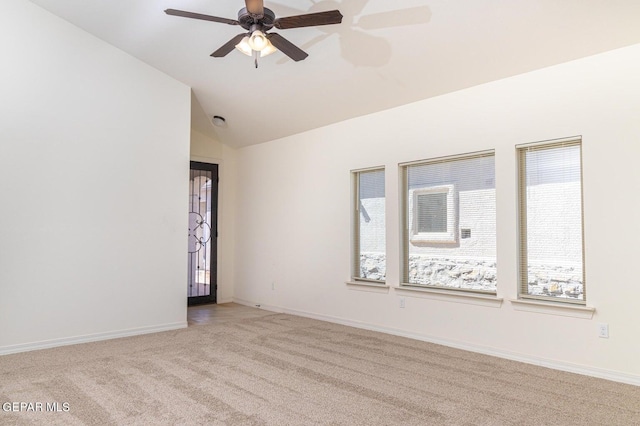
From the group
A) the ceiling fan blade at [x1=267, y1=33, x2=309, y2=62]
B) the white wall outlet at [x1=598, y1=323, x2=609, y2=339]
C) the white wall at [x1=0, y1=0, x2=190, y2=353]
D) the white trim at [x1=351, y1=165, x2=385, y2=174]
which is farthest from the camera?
the white trim at [x1=351, y1=165, x2=385, y2=174]

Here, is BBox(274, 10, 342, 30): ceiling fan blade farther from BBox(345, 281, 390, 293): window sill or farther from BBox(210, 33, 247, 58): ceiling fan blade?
BBox(345, 281, 390, 293): window sill

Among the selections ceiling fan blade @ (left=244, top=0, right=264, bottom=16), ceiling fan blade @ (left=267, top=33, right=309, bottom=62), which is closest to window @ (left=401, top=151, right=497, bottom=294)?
ceiling fan blade @ (left=267, top=33, right=309, bottom=62)

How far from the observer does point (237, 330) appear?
5.28 metres

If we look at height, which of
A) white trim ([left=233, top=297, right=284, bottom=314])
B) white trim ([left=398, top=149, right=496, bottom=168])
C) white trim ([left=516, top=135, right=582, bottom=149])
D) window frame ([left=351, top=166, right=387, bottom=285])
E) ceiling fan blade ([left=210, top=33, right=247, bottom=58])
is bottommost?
white trim ([left=233, top=297, right=284, bottom=314])

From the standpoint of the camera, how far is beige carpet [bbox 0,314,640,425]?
9.23 ft

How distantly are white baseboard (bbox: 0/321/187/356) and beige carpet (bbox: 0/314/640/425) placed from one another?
13cm

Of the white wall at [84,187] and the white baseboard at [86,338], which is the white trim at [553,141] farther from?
the white baseboard at [86,338]

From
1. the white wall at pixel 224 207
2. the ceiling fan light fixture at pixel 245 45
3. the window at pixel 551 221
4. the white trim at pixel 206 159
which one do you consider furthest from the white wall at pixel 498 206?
the ceiling fan light fixture at pixel 245 45

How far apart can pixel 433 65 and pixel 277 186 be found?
10.7 feet

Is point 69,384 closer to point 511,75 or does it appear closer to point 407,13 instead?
point 407,13

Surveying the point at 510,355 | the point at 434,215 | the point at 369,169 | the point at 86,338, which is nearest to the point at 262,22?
the point at 369,169

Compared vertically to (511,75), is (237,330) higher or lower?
lower

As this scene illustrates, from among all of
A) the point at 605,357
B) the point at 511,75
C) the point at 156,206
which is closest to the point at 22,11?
the point at 156,206

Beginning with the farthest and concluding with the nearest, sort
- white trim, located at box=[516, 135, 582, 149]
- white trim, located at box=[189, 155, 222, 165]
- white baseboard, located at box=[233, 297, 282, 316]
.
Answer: white trim, located at box=[189, 155, 222, 165] < white baseboard, located at box=[233, 297, 282, 316] < white trim, located at box=[516, 135, 582, 149]
